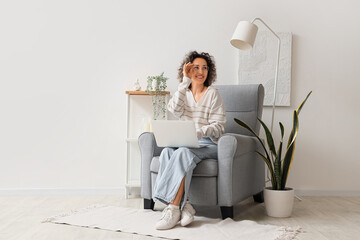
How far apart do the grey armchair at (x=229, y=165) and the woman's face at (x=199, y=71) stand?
42cm

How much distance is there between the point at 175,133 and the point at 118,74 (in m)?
1.30

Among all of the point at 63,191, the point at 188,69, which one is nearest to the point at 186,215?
the point at 188,69

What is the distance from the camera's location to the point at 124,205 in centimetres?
302

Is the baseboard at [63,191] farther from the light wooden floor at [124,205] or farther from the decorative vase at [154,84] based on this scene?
the decorative vase at [154,84]

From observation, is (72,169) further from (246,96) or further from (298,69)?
(298,69)

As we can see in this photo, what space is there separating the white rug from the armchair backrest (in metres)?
0.91

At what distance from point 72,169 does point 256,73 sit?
179 cm

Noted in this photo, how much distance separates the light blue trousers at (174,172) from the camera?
2369mm

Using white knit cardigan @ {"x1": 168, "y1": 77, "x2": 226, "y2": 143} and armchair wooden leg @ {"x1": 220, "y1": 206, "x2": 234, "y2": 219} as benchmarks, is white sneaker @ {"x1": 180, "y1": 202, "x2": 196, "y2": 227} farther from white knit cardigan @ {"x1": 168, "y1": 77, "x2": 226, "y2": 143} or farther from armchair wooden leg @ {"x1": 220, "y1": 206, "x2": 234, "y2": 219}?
white knit cardigan @ {"x1": 168, "y1": 77, "x2": 226, "y2": 143}

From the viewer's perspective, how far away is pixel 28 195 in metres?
3.45

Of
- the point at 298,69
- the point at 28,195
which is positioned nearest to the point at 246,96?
the point at 298,69

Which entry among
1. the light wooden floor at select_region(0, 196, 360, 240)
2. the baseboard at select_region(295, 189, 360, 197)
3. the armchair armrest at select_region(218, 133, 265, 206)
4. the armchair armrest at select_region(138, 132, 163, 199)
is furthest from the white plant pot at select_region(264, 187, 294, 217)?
the baseboard at select_region(295, 189, 360, 197)

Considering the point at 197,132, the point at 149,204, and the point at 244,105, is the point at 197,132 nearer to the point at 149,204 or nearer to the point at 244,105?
the point at 149,204

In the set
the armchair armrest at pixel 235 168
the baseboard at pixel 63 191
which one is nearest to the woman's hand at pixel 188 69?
the armchair armrest at pixel 235 168
